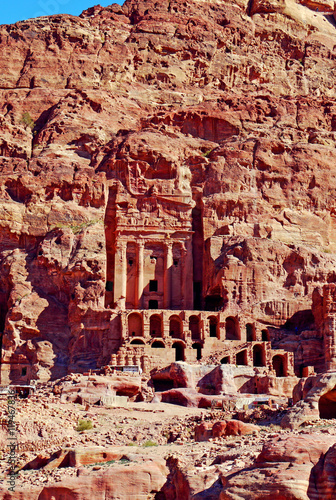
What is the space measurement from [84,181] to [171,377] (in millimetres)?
25927

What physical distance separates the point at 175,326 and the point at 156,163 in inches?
769

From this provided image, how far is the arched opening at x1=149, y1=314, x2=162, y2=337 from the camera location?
69125 millimetres

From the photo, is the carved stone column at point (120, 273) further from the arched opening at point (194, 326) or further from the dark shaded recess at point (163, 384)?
the dark shaded recess at point (163, 384)

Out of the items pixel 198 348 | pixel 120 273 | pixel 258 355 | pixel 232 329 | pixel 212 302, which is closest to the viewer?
pixel 198 348

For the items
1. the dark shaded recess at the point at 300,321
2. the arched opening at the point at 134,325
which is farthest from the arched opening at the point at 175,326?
the dark shaded recess at the point at 300,321

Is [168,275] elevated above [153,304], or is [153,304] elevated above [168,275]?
[168,275]

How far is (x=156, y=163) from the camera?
81.8 m

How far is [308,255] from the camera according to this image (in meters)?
74.1

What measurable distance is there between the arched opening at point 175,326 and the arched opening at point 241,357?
19.2 ft

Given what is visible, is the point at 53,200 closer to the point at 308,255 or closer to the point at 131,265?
the point at 131,265

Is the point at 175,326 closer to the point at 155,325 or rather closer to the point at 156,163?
the point at 155,325

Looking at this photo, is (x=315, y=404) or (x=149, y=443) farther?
(x=149, y=443)

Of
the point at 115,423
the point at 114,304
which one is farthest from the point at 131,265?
the point at 115,423

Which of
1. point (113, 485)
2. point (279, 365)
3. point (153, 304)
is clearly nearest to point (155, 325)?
point (153, 304)
